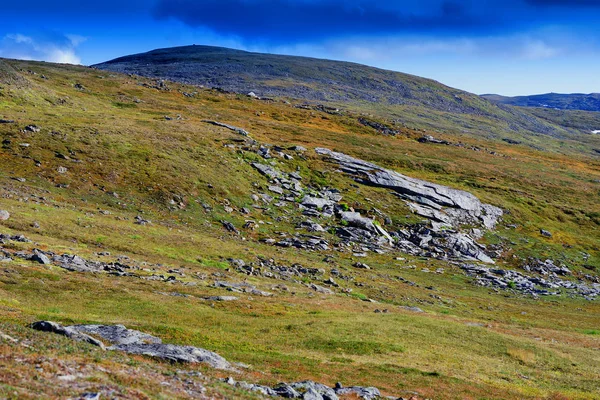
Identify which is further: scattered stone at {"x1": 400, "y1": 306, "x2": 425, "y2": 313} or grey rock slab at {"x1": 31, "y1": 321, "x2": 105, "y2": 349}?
scattered stone at {"x1": 400, "y1": 306, "x2": 425, "y2": 313}

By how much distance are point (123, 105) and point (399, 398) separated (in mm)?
121582

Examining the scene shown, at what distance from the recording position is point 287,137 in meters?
122

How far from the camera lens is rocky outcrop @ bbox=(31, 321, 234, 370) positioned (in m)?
23.5

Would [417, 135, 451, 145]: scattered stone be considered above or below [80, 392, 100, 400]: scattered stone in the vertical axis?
above

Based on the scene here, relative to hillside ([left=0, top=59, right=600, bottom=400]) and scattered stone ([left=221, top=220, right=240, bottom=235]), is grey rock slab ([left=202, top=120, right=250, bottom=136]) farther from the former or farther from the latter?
scattered stone ([left=221, top=220, right=240, bottom=235])

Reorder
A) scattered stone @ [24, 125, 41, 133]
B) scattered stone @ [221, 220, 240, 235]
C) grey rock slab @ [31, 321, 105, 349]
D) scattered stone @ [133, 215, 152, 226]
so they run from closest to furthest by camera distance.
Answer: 1. grey rock slab @ [31, 321, 105, 349]
2. scattered stone @ [133, 215, 152, 226]
3. scattered stone @ [221, 220, 240, 235]
4. scattered stone @ [24, 125, 41, 133]

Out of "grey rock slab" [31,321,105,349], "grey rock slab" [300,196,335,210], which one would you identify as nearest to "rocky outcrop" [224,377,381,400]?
"grey rock slab" [31,321,105,349]

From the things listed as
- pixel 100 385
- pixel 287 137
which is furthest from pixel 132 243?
pixel 287 137

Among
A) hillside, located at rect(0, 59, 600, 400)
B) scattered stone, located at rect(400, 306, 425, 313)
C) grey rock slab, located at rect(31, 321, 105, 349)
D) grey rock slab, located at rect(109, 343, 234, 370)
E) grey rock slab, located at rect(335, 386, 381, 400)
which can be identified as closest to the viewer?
grey rock slab, located at rect(31, 321, 105, 349)

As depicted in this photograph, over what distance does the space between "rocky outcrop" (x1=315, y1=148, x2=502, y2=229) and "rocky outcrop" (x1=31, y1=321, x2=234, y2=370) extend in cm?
7107

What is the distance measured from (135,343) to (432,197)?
262 feet

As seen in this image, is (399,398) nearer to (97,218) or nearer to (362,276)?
(362,276)

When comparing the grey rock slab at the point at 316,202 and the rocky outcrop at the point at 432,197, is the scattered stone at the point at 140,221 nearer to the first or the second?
the grey rock slab at the point at 316,202

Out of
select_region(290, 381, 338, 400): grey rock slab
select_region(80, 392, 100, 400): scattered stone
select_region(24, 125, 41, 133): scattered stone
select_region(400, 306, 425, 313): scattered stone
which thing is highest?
select_region(24, 125, 41, 133): scattered stone
